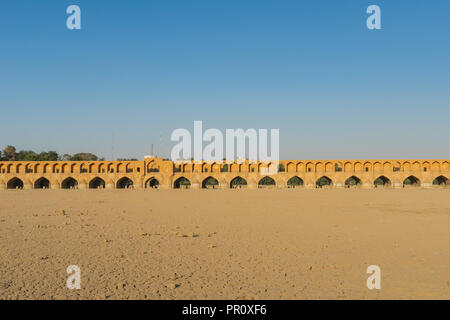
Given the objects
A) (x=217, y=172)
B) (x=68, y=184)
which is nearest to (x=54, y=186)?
(x=68, y=184)

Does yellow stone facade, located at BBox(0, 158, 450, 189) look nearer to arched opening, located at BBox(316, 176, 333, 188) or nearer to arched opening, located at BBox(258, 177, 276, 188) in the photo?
arched opening, located at BBox(316, 176, 333, 188)

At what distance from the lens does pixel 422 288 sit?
16.1 ft

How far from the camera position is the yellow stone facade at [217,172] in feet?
138

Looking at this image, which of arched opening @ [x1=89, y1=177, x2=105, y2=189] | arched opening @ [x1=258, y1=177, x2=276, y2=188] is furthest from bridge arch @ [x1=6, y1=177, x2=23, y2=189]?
arched opening @ [x1=258, y1=177, x2=276, y2=188]

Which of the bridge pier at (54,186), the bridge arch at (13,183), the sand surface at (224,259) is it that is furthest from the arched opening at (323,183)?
the bridge arch at (13,183)

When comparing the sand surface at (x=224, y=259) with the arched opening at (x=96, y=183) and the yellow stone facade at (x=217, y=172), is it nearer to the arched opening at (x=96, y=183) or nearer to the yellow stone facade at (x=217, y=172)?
the yellow stone facade at (x=217, y=172)

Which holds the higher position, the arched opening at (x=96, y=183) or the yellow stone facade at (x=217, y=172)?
the yellow stone facade at (x=217, y=172)

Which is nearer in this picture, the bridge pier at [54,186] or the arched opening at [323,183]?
the bridge pier at [54,186]

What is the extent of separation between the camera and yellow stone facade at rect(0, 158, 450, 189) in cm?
4219

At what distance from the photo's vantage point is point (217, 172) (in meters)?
43.7

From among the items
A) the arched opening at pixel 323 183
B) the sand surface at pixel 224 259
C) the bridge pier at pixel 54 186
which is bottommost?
the arched opening at pixel 323 183

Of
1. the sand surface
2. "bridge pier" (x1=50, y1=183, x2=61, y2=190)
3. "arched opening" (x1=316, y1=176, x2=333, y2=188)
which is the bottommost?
"arched opening" (x1=316, y1=176, x2=333, y2=188)
